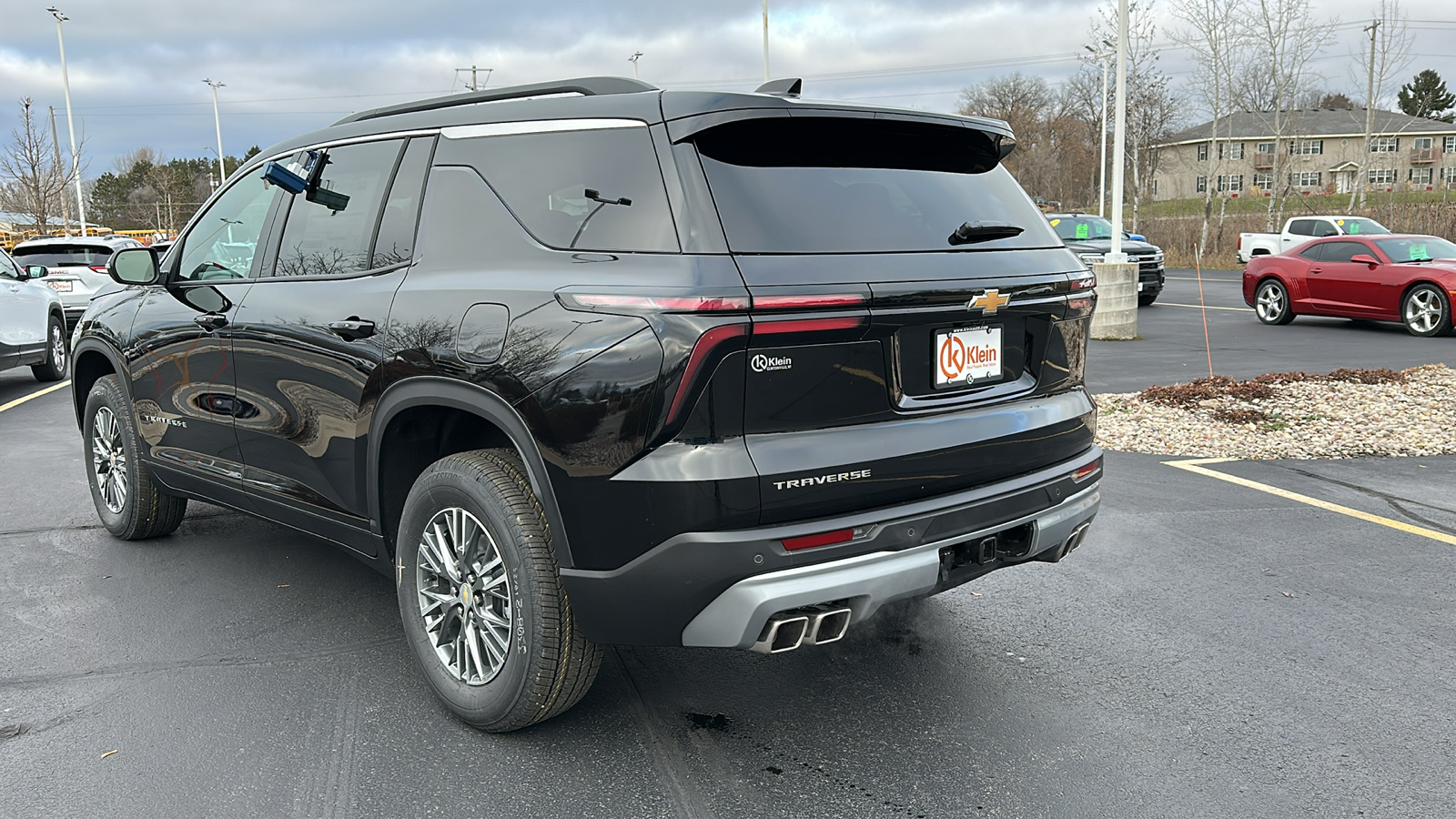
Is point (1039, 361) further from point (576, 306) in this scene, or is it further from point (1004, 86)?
point (1004, 86)

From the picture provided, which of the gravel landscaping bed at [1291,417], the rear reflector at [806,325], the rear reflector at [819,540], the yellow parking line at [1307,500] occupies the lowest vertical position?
the yellow parking line at [1307,500]

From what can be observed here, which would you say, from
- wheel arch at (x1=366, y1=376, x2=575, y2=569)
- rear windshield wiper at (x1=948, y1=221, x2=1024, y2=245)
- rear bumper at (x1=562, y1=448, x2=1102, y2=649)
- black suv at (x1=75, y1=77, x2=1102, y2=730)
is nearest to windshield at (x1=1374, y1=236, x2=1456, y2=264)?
black suv at (x1=75, y1=77, x2=1102, y2=730)

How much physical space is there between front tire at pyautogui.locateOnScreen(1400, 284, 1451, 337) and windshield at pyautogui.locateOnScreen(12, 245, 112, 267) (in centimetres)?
1988

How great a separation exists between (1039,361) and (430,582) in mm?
2069

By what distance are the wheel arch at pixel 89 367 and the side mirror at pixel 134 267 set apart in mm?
559

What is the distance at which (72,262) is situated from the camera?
17.5 meters

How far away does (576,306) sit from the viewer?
288 centimetres

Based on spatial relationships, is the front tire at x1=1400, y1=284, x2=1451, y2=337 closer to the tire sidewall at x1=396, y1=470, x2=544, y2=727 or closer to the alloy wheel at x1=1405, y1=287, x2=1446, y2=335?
the alloy wheel at x1=1405, y1=287, x2=1446, y2=335

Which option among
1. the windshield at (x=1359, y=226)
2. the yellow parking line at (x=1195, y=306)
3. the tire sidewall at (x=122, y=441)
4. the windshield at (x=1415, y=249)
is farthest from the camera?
the windshield at (x=1359, y=226)

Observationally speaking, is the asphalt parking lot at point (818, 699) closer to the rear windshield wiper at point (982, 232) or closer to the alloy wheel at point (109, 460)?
the alloy wheel at point (109, 460)

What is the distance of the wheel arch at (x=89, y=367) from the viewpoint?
204 inches

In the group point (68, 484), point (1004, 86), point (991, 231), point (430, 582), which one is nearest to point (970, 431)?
point (991, 231)

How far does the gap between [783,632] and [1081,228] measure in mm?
20860

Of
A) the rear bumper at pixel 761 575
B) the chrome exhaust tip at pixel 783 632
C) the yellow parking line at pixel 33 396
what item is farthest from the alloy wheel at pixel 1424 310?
the yellow parking line at pixel 33 396
